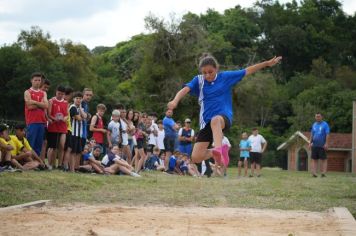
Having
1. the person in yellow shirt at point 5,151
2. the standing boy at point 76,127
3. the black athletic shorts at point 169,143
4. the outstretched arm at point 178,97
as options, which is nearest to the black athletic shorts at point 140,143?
the black athletic shorts at point 169,143

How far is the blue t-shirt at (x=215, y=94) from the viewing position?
9648 millimetres

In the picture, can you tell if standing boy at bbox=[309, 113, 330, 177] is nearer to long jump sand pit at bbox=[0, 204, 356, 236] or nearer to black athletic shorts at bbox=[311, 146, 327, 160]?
black athletic shorts at bbox=[311, 146, 327, 160]

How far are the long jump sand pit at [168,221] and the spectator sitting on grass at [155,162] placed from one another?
11.8m

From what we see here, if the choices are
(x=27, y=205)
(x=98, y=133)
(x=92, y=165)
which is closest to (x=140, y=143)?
(x=98, y=133)

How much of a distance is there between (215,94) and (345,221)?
2997mm

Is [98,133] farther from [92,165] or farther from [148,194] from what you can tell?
[148,194]

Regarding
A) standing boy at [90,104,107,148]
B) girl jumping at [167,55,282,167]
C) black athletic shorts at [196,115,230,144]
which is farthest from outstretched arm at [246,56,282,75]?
standing boy at [90,104,107,148]

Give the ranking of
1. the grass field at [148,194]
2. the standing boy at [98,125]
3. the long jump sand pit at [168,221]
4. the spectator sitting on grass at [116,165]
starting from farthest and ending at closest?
the standing boy at [98,125] → the spectator sitting on grass at [116,165] → the grass field at [148,194] → the long jump sand pit at [168,221]

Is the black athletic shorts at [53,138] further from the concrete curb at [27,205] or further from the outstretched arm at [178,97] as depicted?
the outstretched arm at [178,97]

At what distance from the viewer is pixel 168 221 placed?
7.14 meters

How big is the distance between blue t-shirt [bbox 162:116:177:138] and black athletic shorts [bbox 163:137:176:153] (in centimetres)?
11

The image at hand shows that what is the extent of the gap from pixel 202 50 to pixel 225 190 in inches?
1501

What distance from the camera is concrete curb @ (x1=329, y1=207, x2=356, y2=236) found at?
653 cm

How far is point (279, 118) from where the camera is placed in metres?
74.5
